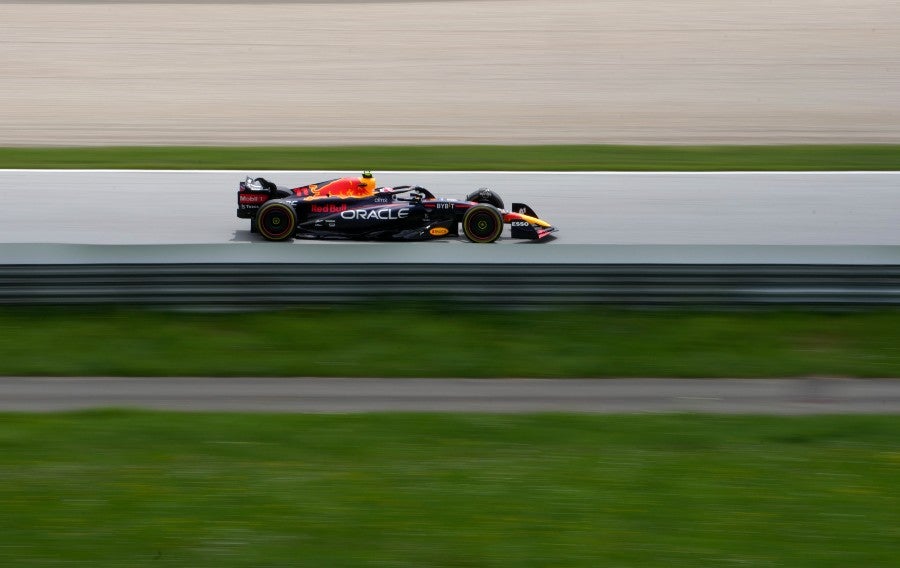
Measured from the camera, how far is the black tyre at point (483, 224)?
987 cm

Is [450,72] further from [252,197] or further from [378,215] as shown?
[378,215]

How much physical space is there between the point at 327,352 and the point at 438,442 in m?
1.88

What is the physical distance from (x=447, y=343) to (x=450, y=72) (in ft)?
48.9

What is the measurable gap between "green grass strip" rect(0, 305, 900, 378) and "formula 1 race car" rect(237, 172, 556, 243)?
210cm

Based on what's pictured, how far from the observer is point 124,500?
4.76 metres

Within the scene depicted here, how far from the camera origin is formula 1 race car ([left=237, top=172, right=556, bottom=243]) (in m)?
9.90

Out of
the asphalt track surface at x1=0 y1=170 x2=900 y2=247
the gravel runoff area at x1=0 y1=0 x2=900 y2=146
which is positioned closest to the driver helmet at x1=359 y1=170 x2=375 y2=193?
the asphalt track surface at x1=0 y1=170 x2=900 y2=247

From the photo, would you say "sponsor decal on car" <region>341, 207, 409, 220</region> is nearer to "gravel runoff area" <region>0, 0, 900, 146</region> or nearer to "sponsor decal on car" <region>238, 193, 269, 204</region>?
"sponsor decal on car" <region>238, 193, 269, 204</region>

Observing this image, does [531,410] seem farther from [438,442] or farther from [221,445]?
[221,445]

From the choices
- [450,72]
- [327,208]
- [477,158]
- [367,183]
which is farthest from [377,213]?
[450,72]

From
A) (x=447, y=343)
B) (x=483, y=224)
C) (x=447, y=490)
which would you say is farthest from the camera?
(x=483, y=224)

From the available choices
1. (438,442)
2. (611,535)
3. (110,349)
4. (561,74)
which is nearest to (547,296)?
(438,442)

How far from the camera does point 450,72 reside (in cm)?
2170

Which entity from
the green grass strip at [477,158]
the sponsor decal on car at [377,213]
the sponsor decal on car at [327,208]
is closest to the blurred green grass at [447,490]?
the sponsor decal on car at [377,213]
